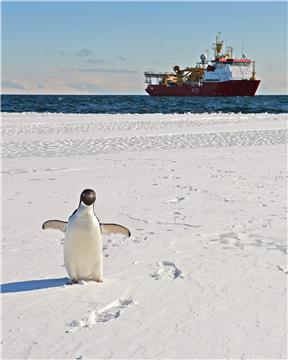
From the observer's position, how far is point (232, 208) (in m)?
5.66

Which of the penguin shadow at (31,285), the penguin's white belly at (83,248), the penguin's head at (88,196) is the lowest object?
the penguin shadow at (31,285)

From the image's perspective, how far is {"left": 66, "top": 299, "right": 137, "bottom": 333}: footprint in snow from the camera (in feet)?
9.04

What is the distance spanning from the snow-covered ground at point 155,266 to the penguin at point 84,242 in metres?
0.10

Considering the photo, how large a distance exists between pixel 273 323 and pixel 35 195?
4.05 metres

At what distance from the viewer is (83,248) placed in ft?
10.9

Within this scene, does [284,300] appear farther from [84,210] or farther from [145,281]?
[84,210]

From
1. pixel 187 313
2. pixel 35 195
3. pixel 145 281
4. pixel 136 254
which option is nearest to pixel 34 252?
pixel 136 254

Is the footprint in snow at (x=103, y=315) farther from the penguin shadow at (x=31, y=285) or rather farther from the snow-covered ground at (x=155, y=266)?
the penguin shadow at (x=31, y=285)

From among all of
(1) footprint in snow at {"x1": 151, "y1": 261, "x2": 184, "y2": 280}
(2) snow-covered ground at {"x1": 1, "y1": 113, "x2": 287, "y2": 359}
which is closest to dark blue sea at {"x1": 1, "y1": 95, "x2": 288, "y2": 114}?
(2) snow-covered ground at {"x1": 1, "y1": 113, "x2": 287, "y2": 359}

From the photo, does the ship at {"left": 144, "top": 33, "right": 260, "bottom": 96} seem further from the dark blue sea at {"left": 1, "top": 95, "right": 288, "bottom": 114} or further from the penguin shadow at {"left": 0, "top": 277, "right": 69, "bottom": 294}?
the penguin shadow at {"left": 0, "top": 277, "right": 69, "bottom": 294}

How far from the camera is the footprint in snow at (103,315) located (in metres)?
2.75

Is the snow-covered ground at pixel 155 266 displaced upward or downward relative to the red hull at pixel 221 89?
downward

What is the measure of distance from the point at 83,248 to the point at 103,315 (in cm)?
55

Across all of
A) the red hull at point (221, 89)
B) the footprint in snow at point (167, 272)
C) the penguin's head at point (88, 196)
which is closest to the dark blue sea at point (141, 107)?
the red hull at point (221, 89)
